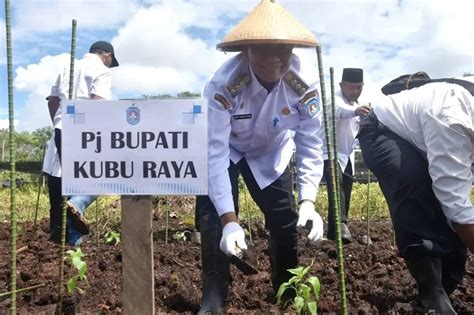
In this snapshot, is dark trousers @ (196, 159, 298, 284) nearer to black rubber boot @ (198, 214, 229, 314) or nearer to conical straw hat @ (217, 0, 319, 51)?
black rubber boot @ (198, 214, 229, 314)

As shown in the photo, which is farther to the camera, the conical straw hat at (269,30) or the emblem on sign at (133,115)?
the conical straw hat at (269,30)

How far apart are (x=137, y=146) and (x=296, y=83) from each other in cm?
82

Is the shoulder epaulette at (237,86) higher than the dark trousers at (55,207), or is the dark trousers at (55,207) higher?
the shoulder epaulette at (237,86)

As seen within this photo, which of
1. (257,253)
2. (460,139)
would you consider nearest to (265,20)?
(460,139)

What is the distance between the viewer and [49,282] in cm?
302

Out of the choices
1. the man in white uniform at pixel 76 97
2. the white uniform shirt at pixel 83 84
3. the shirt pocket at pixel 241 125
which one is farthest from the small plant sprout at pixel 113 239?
the shirt pocket at pixel 241 125

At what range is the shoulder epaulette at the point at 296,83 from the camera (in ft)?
7.98

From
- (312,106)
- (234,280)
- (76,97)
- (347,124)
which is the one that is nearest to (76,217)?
(76,97)

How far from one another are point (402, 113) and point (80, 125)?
1.41 meters

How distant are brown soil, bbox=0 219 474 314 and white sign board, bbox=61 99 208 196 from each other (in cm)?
77

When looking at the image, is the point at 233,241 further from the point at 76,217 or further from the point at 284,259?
the point at 76,217

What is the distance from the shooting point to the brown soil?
2.60 meters

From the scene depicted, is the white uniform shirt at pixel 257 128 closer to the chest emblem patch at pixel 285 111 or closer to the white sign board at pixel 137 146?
the chest emblem patch at pixel 285 111

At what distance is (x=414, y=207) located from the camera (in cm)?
254
